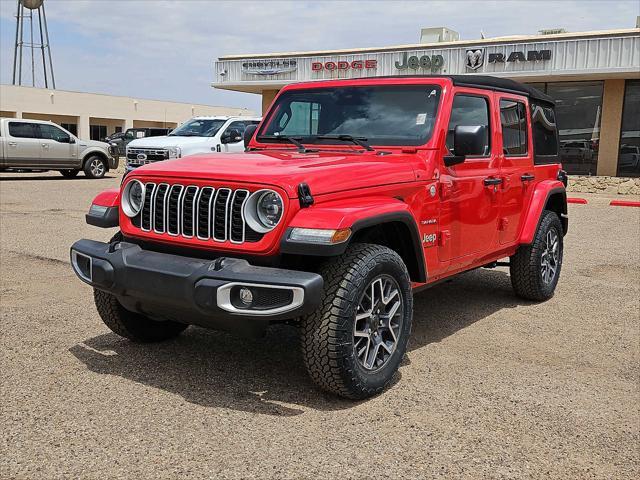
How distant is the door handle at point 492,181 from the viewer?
534 centimetres

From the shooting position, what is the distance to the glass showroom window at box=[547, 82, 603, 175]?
74.8 feet

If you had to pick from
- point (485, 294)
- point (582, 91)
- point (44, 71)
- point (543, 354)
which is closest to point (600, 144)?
point (582, 91)

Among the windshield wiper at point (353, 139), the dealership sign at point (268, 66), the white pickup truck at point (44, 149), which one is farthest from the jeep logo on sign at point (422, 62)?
the windshield wiper at point (353, 139)

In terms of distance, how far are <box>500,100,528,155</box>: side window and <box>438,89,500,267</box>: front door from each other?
0.90 ft

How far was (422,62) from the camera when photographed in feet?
81.8

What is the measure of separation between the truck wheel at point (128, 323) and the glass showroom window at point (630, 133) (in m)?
20.8

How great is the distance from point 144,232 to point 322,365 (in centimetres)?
140

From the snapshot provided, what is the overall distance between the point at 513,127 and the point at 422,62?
1980 cm

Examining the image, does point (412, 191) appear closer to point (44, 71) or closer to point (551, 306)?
point (551, 306)

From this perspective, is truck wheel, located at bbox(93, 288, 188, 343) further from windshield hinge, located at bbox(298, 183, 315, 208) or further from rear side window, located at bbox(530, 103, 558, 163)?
rear side window, located at bbox(530, 103, 558, 163)

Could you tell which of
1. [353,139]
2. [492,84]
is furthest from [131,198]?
[492,84]

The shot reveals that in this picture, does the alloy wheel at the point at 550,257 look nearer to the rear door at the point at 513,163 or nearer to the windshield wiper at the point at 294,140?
the rear door at the point at 513,163

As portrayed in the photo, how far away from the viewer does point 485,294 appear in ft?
22.8

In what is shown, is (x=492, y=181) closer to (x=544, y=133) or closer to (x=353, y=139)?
(x=353, y=139)
